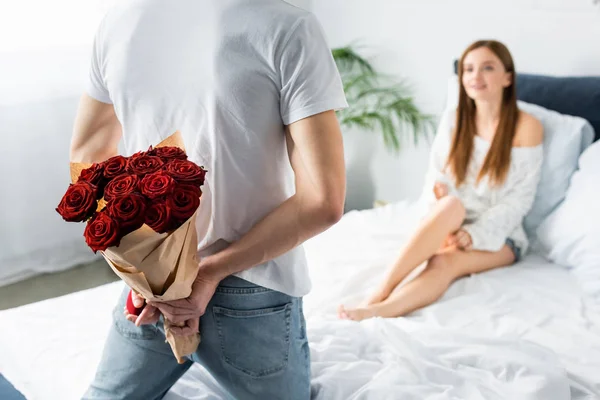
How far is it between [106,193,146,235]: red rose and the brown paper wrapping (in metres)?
0.04

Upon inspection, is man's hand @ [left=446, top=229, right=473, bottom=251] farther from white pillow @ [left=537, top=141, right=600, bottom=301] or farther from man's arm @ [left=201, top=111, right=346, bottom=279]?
man's arm @ [left=201, top=111, right=346, bottom=279]

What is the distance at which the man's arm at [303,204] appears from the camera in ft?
4.33

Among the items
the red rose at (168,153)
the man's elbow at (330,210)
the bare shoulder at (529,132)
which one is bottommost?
the bare shoulder at (529,132)

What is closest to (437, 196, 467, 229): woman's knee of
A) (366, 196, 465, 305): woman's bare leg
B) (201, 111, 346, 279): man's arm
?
(366, 196, 465, 305): woman's bare leg

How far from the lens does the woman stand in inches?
96.3

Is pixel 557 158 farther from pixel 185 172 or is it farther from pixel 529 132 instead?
pixel 185 172

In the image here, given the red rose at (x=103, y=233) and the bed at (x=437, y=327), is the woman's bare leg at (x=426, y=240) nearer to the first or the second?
the bed at (x=437, y=327)

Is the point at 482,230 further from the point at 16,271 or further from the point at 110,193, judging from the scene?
the point at 16,271

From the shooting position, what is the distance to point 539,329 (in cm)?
212

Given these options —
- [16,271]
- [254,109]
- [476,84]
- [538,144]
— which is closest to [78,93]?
[16,271]

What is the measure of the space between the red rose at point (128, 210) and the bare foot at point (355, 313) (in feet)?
3.66

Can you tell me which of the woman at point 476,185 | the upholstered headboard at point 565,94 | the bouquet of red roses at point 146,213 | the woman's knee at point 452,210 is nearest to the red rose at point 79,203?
the bouquet of red roses at point 146,213

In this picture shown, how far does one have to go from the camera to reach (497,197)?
2.67 m

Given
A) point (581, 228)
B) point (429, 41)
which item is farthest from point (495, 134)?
point (429, 41)
